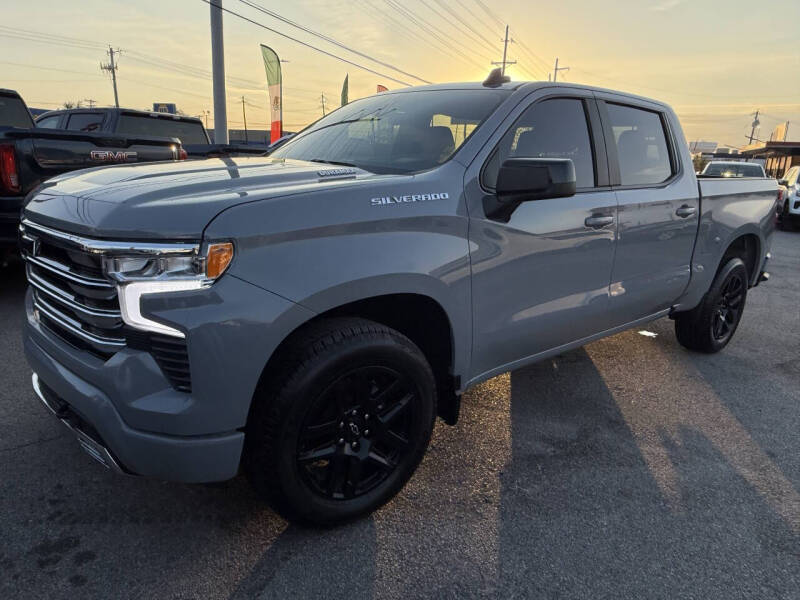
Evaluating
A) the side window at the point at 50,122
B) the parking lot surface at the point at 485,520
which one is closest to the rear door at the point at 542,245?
the parking lot surface at the point at 485,520

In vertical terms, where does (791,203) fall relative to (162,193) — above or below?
below

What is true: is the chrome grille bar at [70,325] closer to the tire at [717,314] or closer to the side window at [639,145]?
the side window at [639,145]

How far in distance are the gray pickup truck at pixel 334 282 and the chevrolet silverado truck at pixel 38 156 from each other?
9.20 feet

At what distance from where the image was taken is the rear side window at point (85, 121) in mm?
8578

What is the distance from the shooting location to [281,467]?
2023 millimetres

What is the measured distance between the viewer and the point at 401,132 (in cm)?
296

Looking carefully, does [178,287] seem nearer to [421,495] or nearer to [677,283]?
[421,495]

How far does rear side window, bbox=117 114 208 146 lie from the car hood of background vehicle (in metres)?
6.89

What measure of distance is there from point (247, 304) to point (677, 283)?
310 centimetres

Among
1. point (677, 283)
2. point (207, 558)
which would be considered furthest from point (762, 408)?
point (207, 558)

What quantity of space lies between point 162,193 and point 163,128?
8.17m

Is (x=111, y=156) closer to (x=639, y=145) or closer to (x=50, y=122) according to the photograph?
(x=639, y=145)

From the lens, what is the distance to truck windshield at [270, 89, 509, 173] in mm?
2709

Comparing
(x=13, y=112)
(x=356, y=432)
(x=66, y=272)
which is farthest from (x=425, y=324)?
(x=13, y=112)
